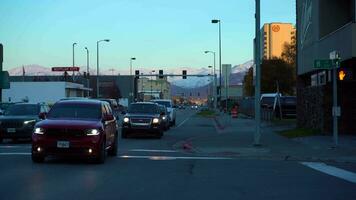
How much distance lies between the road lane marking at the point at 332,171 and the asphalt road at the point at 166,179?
276 millimetres

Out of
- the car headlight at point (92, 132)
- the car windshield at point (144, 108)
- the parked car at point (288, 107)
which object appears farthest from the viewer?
the parked car at point (288, 107)

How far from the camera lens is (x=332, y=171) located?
653 inches

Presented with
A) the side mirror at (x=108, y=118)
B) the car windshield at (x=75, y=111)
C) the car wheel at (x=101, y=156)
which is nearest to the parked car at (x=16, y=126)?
the side mirror at (x=108, y=118)

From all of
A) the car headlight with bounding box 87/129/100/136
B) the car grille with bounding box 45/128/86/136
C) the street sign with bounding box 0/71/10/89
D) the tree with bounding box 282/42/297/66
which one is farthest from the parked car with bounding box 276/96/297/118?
the tree with bounding box 282/42/297/66

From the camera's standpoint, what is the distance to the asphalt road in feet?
38.4

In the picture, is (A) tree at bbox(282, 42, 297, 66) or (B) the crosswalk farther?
(A) tree at bbox(282, 42, 297, 66)

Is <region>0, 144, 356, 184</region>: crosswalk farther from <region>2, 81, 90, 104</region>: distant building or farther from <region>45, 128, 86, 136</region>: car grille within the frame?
<region>2, 81, 90, 104</region>: distant building

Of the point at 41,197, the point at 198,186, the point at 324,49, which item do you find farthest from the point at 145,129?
the point at 41,197

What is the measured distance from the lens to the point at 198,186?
42.4 feet

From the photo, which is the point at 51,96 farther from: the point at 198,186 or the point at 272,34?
the point at 198,186

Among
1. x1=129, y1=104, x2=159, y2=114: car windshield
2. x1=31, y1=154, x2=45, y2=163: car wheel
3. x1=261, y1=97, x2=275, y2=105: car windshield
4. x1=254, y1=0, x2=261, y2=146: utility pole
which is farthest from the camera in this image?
x1=261, y1=97, x2=275, y2=105: car windshield

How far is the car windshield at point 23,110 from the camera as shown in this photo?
2680cm

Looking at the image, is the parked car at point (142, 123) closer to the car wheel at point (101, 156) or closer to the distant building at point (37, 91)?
the car wheel at point (101, 156)

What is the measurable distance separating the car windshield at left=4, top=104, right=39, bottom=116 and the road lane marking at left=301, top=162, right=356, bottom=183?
12.7 m
